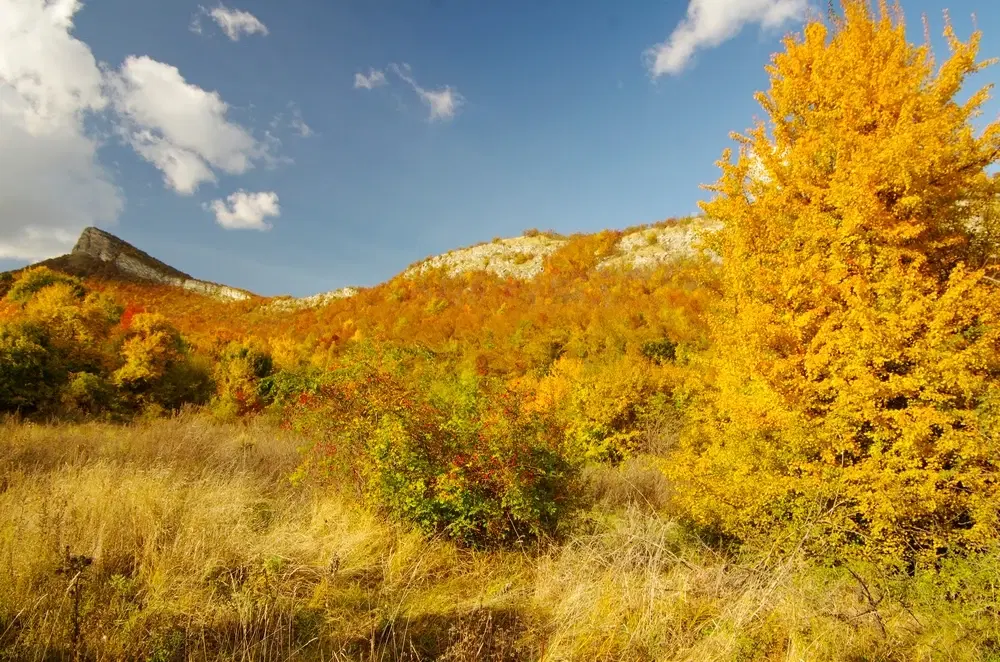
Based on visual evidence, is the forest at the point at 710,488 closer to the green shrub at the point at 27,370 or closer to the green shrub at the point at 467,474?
the green shrub at the point at 467,474

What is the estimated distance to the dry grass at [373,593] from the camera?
3068 millimetres

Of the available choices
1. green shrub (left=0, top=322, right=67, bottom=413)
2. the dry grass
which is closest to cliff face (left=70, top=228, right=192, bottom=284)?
green shrub (left=0, top=322, right=67, bottom=413)

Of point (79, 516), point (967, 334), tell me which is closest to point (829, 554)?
point (967, 334)

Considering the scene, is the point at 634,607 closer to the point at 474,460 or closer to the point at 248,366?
the point at 474,460

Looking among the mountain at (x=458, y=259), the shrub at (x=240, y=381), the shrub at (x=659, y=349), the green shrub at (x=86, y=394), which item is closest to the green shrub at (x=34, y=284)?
the shrub at (x=240, y=381)

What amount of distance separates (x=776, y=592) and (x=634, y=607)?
1.26m

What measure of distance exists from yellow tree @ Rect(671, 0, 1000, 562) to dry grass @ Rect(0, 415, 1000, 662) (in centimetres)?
76

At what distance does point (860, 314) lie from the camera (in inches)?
204

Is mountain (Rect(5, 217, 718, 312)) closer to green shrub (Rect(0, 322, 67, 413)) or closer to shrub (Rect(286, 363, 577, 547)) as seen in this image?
green shrub (Rect(0, 322, 67, 413))

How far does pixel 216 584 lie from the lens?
144 inches

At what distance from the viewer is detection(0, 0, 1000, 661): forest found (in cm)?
333

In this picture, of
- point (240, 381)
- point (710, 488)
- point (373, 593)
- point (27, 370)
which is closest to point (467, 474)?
point (373, 593)

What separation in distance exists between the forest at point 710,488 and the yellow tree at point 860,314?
0.04 meters

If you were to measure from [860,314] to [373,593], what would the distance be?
5.68 metres
